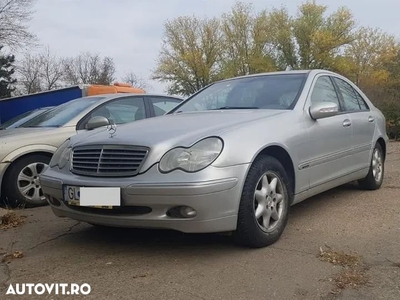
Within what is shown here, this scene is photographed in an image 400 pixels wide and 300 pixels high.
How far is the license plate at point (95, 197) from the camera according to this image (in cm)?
295

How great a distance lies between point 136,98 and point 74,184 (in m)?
3.17

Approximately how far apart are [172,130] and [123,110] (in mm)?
2791

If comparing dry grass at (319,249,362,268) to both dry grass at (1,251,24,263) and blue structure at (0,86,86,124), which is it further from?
blue structure at (0,86,86,124)

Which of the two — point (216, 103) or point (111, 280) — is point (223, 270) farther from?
point (216, 103)

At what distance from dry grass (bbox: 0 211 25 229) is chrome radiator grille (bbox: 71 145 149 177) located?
1363 millimetres

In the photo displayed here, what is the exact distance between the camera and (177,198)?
284 cm

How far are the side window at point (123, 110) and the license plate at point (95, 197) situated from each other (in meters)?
2.62

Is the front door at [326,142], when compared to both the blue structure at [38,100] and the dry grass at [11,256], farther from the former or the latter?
the blue structure at [38,100]

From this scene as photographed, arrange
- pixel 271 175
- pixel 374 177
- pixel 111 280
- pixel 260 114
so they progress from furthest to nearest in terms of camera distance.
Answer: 1. pixel 374 177
2. pixel 260 114
3. pixel 271 175
4. pixel 111 280

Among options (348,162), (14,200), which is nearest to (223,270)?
(348,162)

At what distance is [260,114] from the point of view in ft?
12.1

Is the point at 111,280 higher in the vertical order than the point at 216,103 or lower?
lower

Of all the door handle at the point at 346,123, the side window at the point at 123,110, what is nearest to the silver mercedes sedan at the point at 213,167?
the door handle at the point at 346,123

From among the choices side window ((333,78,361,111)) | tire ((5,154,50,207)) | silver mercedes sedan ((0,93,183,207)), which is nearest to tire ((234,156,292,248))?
side window ((333,78,361,111))
